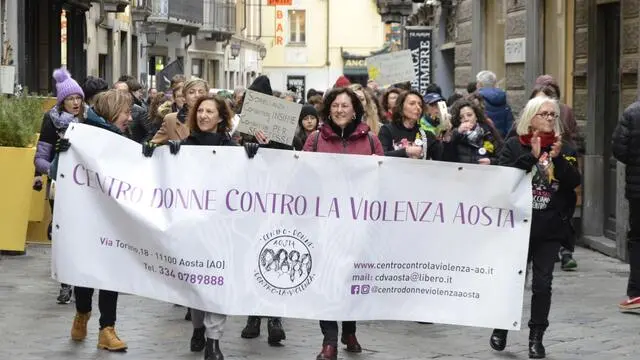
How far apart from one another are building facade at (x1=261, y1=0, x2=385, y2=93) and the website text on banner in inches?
2671

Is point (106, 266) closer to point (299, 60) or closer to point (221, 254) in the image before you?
point (221, 254)

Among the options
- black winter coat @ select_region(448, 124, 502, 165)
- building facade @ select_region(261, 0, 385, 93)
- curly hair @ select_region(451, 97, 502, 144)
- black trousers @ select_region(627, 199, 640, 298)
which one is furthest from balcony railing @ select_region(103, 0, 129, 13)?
building facade @ select_region(261, 0, 385, 93)

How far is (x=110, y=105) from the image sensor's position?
9.81 meters

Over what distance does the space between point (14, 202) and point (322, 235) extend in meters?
6.00

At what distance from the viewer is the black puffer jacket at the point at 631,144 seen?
11297 mm

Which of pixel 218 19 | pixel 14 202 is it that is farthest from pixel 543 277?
pixel 218 19

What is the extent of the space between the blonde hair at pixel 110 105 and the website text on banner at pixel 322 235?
2.17 feet

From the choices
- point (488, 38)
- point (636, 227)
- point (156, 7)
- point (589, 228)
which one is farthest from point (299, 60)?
point (636, 227)

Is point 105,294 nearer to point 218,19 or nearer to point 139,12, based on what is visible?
point 139,12

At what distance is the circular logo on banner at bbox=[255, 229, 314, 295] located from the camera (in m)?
9.04

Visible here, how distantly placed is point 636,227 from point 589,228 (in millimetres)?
4832

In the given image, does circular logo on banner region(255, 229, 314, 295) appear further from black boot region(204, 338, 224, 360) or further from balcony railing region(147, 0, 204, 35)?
balcony railing region(147, 0, 204, 35)

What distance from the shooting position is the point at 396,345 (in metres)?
10.1

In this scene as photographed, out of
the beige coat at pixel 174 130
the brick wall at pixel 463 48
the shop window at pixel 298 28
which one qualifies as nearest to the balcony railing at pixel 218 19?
the shop window at pixel 298 28
